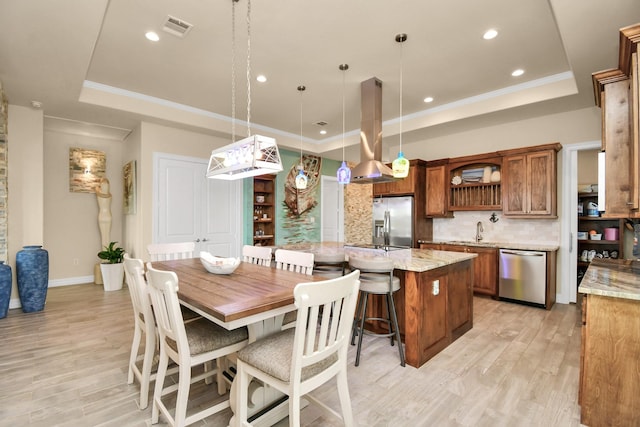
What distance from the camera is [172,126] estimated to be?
475 cm

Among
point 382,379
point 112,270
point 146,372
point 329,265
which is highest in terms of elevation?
point 329,265

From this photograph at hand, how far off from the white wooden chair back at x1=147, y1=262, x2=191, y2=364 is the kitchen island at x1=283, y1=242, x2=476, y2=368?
1666 millimetres

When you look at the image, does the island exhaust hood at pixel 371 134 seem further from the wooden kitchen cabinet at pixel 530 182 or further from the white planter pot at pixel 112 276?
the white planter pot at pixel 112 276

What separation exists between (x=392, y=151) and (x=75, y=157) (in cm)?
611

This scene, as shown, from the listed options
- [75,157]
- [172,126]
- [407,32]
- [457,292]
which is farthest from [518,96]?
[75,157]

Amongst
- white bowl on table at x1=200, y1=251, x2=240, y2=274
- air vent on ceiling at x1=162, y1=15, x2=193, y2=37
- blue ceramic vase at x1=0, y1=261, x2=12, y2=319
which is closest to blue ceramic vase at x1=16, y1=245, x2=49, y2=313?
blue ceramic vase at x1=0, y1=261, x2=12, y2=319

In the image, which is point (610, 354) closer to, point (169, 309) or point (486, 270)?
point (169, 309)

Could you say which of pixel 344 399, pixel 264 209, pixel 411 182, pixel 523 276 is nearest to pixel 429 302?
pixel 344 399

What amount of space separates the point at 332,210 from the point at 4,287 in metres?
5.66

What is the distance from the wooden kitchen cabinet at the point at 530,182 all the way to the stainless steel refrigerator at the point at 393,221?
57.6 inches

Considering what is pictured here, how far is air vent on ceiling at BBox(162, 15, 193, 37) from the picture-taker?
2605 mm

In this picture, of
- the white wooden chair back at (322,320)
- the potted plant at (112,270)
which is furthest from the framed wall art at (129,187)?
the white wooden chair back at (322,320)

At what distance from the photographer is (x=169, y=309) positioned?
153 cm

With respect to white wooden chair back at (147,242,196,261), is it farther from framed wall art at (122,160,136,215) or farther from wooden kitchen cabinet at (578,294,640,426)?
wooden kitchen cabinet at (578,294,640,426)
